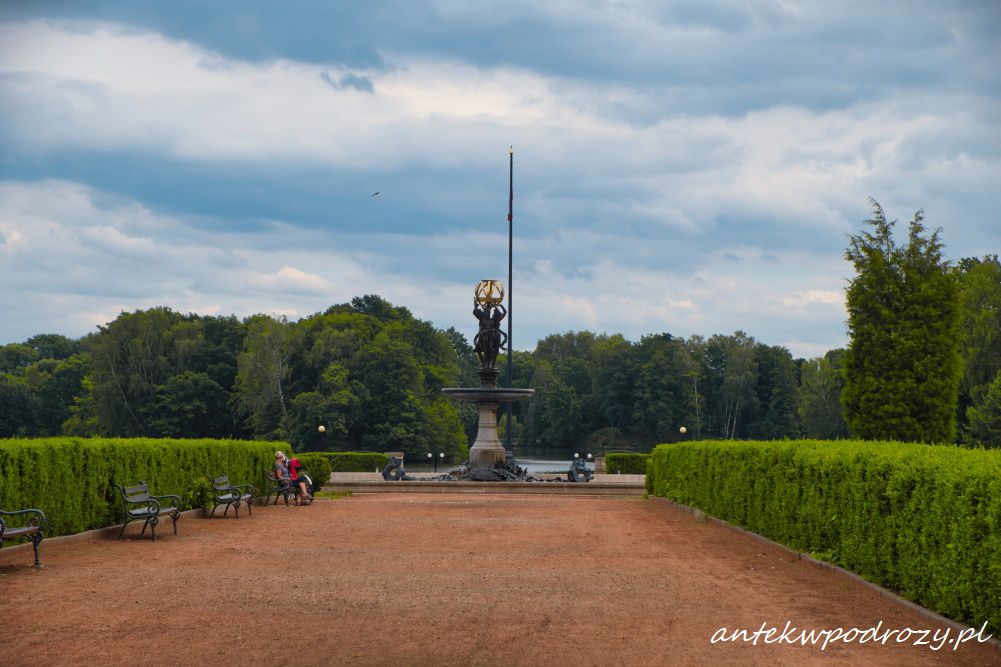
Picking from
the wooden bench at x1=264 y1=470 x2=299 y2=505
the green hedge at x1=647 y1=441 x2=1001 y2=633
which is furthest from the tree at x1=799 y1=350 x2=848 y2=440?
the green hedge at x1=647 y1=441 x2=1001 y2=633

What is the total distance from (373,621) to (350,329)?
65.7 meters

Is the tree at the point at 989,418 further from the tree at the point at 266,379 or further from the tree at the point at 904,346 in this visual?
the tree at the point at 266,379

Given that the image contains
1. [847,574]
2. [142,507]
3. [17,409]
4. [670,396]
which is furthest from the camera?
[670,396]

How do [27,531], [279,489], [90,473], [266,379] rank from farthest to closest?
[266,379], [279,489], [90,473], [27,531]

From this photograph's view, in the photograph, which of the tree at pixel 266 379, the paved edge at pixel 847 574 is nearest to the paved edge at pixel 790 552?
the paved edge at pixel 847 574

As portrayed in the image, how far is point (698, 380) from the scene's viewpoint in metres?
94.8

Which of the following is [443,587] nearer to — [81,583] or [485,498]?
[81,583]

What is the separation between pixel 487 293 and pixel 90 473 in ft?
65.2

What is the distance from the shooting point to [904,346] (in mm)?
40625

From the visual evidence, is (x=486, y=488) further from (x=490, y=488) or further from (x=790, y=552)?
(x=790, y=552)

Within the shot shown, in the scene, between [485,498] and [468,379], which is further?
[468,379]

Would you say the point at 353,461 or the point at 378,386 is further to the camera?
the point at 378,386

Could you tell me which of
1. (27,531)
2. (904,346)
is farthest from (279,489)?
(904,346)

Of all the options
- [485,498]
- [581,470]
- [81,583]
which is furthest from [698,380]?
[81,583]
